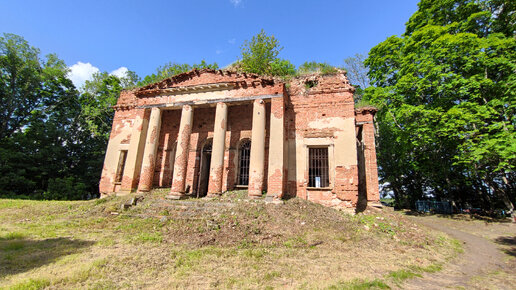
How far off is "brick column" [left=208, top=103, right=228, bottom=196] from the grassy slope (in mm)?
799

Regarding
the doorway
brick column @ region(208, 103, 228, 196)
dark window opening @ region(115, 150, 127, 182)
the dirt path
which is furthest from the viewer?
dark window opening @ region(115, 150, 127, 182)

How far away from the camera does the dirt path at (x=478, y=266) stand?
519 centimetres

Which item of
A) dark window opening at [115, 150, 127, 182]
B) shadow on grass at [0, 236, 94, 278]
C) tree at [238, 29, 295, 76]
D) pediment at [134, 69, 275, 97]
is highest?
tree at [238, 29, 295, 76]

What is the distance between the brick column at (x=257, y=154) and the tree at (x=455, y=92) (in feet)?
31.1

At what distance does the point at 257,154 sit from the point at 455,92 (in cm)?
1231

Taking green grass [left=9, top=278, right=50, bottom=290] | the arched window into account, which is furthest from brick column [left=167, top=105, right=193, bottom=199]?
green grass [left=9, top=278, right=50, bottom=290]

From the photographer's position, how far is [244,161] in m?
13.7

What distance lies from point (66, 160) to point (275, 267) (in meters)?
24.0

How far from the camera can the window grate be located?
475 inches

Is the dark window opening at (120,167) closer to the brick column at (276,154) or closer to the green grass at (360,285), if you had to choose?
the brick column at (276,154)

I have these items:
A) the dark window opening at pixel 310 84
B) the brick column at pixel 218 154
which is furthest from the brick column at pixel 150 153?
the dark window opening at pixel 310 84

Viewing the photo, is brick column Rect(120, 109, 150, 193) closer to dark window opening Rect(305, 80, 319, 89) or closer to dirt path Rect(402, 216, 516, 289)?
dark window opening Rect(305, 80, 319, 89)

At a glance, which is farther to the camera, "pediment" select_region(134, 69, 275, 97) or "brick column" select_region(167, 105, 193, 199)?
"pediment" select_region(134, 69, 275, 97)

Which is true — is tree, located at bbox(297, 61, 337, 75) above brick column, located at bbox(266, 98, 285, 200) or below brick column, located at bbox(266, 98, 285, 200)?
above
